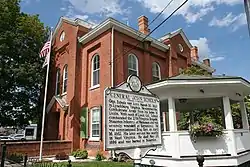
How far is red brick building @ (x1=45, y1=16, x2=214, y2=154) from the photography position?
1534cm

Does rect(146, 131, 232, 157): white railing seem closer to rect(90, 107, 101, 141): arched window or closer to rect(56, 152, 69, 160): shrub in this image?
rect(90, 107, 101, 141): arched window

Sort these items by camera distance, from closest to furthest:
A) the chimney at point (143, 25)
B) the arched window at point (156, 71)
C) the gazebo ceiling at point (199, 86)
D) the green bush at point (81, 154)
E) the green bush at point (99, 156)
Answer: the gazebo ceiling at point (199, 86) < the green bush at point (99, 156) < the green bush at point (81, 154) < the arched window at point (156, 71) < the chimney at point (143, 25)

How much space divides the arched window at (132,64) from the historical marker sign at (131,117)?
11632 millimetres

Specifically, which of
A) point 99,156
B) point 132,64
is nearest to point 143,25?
point 132,64

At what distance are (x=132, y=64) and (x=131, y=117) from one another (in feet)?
41.8

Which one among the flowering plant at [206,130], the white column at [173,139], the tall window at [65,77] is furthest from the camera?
the tall window at [65,77]

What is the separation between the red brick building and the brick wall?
2.24 ft

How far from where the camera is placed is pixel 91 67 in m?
16.9

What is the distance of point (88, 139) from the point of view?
15.4 meters

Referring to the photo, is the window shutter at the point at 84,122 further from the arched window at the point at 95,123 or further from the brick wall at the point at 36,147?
the brick wall at the point at 36,147

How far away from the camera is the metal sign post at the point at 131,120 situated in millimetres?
4293

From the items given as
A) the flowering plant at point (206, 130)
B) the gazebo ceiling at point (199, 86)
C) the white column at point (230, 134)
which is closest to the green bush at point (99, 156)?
the gazebo ceiling at point (199, 86)

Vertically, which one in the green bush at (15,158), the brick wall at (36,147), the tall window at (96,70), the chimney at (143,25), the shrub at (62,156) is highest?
the chimney at (143,25)

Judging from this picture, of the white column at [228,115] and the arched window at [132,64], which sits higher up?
the arched window at [132,64]
